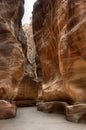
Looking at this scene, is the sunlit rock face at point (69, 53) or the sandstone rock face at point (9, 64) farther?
the sandstone rock face at point (9, 64)

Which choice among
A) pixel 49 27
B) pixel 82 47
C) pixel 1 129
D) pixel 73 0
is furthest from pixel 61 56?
pixel 49 27

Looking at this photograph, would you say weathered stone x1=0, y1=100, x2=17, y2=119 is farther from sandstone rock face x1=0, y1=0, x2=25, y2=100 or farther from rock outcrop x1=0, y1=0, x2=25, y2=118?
sandstone rock face x1=0, y1=0, x2=25, y2=100

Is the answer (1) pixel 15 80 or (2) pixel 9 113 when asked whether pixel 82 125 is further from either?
(1) pixel 15 80

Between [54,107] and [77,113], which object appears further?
[54,107]

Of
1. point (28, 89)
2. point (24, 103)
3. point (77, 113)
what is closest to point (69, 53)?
point (77, 113)

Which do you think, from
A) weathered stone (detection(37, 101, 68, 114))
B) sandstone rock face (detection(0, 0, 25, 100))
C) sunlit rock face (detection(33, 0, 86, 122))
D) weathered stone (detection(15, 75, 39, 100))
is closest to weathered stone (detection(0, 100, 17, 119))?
sandstone rock face (detection(0, 0, 25, 100))

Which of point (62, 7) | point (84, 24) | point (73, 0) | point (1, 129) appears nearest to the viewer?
point (1, 129)

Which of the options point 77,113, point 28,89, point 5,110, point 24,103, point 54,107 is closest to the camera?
point 77,113

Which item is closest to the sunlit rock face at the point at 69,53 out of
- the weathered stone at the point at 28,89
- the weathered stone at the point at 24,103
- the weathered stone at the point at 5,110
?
the weathered stone at the point at 5,110

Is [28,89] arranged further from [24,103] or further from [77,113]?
[77,113]

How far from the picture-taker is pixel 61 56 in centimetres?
697

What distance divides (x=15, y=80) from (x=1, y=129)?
9.15 feet

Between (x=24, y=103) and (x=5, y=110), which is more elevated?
(x=5, y=110)

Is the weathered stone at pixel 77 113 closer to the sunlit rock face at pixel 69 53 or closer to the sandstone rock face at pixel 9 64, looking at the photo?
the sunlit rock face at pixel 69 53
